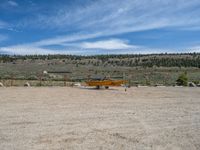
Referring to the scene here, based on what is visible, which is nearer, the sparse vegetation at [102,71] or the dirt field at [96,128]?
the dirt field at [96,128]

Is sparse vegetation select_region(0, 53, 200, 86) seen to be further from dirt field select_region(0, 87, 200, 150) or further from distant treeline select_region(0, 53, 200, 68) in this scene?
dirt field select_region(0, 87, 200, 150)

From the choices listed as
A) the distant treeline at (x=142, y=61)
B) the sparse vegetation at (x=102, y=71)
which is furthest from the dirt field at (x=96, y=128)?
the distant treeline at (x=142, y=61)

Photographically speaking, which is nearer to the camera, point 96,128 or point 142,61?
point 96,128

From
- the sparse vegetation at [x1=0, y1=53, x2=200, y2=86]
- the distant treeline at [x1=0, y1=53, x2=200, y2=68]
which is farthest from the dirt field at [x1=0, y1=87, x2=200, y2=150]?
the distant treeline at [x1=0, y1=53, x2=200, y2=68]

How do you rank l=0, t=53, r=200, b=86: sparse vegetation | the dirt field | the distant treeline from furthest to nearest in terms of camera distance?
the distant treeline, l=0, t=53, r=200, b=86: sparse vegetation, the dirt field

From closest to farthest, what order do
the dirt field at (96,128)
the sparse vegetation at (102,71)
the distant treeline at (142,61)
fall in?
1. the dirt field at (96,128)
2. the sparse vegetation at (102,71)
3. the distant treeline at (142,61)

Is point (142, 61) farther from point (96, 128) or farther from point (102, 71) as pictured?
point (96, 128)

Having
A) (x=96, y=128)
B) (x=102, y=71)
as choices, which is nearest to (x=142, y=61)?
(x=102, y=71)

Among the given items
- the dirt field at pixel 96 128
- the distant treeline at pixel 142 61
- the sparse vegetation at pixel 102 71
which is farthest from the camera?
the distant treeline at pixel 142 61

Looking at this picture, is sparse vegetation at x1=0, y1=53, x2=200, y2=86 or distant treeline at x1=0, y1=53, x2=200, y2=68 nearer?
sparse vegetation at x1=0, y1=53, x2=200, y2=86

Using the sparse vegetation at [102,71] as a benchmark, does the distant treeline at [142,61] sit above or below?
above

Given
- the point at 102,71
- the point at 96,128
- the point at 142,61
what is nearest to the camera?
the point at 96,128

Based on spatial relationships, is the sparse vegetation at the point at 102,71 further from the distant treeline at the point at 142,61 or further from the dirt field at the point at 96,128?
the dirt field at the point at 96,128

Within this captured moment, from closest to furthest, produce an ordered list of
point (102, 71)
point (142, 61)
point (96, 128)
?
1. point (96, 128)
2. point (102, 71)
3. point (142, 61)
